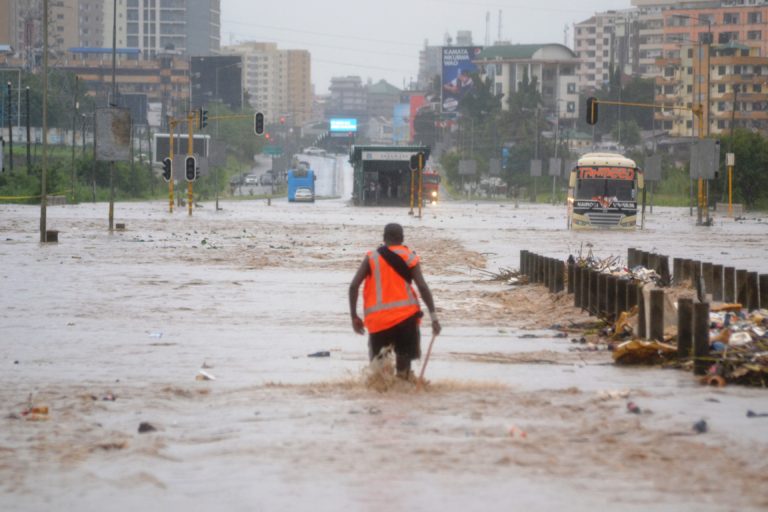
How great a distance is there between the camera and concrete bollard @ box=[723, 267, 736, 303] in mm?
21109

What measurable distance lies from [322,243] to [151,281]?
15.0 meters

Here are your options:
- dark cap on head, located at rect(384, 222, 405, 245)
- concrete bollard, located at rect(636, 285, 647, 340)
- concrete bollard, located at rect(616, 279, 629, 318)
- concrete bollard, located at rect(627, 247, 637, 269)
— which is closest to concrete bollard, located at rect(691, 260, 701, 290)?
concrete bollard, located at rect(627, 247, 637, 269)

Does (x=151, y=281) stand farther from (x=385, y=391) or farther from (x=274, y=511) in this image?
(x=274, y=511)

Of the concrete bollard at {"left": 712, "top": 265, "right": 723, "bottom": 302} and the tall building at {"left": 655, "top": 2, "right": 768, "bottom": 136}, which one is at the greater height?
the tall building at {"left": 655, "top": 2, "right": 768, "bottom": 136}

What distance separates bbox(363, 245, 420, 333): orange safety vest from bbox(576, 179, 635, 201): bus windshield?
4430 centimetres

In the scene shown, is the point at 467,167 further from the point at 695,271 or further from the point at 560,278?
the point at 695,271

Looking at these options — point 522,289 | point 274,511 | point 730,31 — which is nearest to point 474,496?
point 274,511

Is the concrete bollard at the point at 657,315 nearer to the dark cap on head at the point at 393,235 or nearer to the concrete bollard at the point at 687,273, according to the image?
the dark cap on head at the point at 393,235

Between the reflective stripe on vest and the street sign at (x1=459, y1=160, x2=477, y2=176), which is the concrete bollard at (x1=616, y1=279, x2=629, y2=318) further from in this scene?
the street sign at (x1=459, y1=160, x2=477, y2=176)

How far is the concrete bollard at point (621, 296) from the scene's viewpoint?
1852cm

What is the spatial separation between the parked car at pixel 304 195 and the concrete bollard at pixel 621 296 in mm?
87190

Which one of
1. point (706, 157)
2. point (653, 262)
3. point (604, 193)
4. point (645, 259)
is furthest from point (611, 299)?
point (706, 157)

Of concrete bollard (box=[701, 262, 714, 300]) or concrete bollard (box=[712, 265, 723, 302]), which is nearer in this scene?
concrete bollard (box=[712, 265, 723, 302])

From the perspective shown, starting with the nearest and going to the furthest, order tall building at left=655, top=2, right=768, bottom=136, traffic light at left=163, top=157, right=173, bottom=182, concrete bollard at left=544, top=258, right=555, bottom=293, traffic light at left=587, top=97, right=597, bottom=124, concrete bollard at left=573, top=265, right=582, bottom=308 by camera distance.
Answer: concrete bollard at left=573, top=265, right=582, bottom=308 < concrete bollard at left=544, top=258, right=555, bottom=293 < traffic light at left=587, top=97, right=597, bottom=124 < traffic light at left=163, top=157, right=173, bottom=182 < tall building at left=655, top=2, right=768, bottom=136
